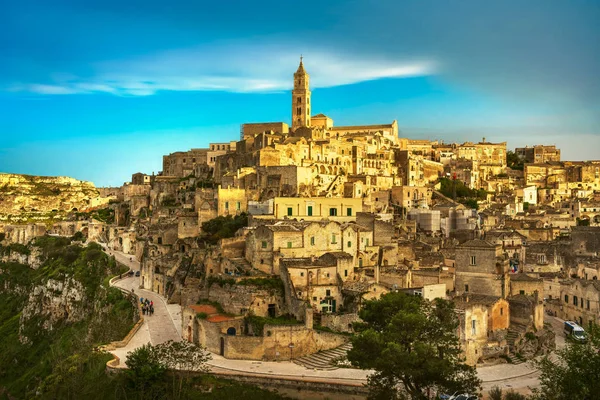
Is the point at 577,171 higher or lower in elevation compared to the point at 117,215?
higher

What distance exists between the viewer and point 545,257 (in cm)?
4862

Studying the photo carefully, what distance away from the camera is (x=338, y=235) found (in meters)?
40.9

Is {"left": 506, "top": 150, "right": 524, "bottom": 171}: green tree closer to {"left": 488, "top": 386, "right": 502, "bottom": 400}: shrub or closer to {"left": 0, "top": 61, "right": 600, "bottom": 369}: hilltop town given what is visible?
{"left": 0, "top": 61, "right": 600, "bottom": 369}: hilltop town

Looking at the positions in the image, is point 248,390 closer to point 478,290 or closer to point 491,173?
point 478,290

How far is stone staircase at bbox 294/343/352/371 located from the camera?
30.4 metres

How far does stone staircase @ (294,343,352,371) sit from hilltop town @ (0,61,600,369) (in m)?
0.15

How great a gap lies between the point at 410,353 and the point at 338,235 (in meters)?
17.6

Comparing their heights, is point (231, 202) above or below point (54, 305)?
above

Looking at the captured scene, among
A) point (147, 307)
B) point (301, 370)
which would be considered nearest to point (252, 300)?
point (301, 370)

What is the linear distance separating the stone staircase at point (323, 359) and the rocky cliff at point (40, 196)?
76.6 meters

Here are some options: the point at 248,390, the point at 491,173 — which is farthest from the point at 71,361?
the point at 491,173

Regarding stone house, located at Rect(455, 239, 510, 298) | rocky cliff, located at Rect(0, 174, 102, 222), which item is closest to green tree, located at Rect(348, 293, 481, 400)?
stone house, located at Rect(455, 239, 510, 298)

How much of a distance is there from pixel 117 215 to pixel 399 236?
45.9 meters

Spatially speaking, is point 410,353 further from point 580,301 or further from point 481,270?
point 580,301
